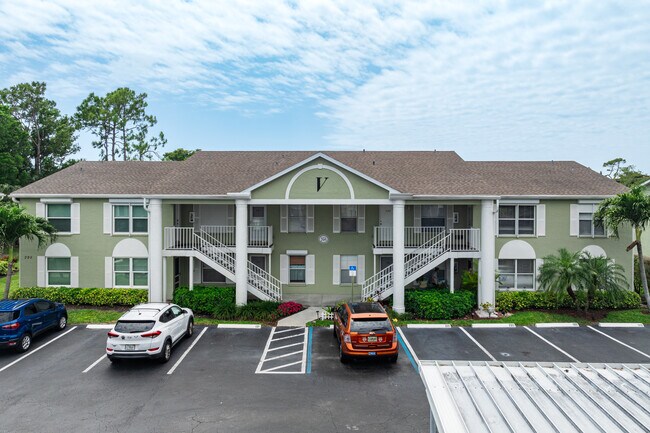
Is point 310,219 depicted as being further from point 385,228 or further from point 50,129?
point 50,129

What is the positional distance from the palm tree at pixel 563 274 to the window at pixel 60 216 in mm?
23596

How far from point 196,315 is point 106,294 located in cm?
520

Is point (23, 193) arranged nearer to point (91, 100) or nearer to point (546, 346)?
point (546, 346)

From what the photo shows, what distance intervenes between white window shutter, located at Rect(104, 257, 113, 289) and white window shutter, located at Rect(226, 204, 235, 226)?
628cm

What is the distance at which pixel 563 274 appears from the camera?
17328 mm

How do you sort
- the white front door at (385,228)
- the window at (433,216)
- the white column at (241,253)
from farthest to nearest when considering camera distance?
the window at (433,216)
the white front door at (385,228)
the white column at (241,253)

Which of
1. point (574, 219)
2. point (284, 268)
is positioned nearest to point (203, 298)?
point (284, 268)

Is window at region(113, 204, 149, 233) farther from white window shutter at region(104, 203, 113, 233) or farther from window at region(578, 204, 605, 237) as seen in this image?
window at region(578, 204, 605, 237)

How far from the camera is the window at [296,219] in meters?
21.4

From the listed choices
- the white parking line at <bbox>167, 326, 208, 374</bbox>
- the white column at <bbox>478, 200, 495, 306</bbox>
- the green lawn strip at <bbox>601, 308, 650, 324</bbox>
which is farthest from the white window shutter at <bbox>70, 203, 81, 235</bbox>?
the green lawn strip at <bbox>601, 308, 650, 324</bbox>

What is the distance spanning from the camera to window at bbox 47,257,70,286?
2089 cm

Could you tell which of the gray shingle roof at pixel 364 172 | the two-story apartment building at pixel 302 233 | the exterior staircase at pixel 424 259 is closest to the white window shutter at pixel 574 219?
the two-story apartment building at pixel 302 233

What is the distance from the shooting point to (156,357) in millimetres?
12469

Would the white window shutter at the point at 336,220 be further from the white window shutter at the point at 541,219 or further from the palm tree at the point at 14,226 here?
the palm tree at the point at 14,226
